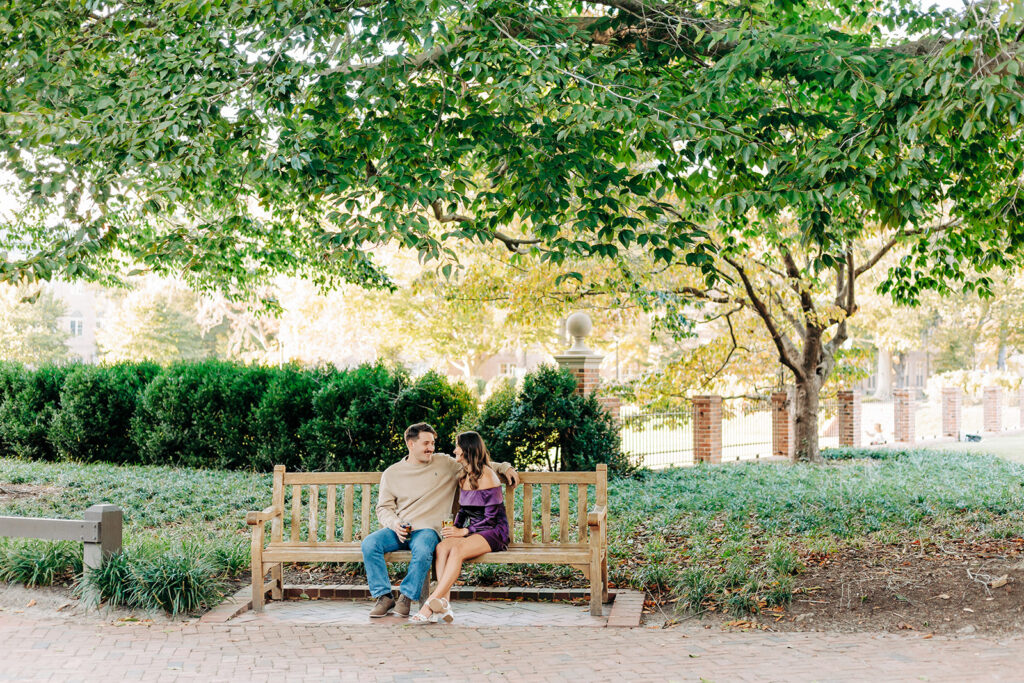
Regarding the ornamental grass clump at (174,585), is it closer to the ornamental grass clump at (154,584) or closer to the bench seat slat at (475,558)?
the ornamental grass clump at (154,584)

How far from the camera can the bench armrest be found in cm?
625

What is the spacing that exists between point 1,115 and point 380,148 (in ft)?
9.36

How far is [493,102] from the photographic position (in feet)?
24.5

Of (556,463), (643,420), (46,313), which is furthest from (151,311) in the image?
(556,463)

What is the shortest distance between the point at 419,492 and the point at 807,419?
41.4ft

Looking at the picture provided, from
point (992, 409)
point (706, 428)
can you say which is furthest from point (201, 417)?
point (992, 409)

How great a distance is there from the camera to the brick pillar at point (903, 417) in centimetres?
2606

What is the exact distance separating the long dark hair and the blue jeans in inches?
17.9

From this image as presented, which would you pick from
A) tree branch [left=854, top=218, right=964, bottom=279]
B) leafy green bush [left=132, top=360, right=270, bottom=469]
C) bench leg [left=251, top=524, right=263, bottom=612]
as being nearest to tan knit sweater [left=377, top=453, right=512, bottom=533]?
bench leg [left=251, top=524, right=263, bottom=612]

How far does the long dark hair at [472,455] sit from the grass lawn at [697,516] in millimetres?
1065

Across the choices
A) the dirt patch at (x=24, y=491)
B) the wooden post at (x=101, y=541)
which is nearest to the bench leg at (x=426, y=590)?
the wooden post at (x=101, y=541)

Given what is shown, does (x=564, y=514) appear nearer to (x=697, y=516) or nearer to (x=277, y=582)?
(x=277, y=582)

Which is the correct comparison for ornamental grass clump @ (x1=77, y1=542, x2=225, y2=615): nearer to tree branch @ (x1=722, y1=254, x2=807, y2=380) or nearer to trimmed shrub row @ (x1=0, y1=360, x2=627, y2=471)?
trimmed shrub row @ (x1=0, y1=360, x2=627, y2=471)

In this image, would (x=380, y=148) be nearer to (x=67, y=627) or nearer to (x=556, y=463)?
(x=67, y=627)
